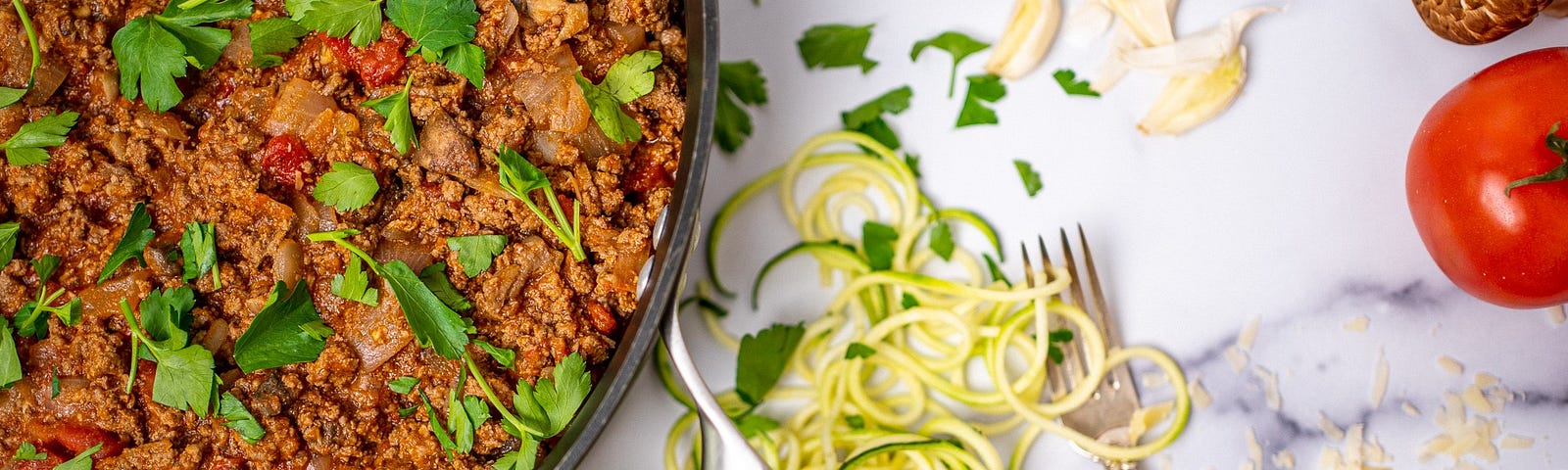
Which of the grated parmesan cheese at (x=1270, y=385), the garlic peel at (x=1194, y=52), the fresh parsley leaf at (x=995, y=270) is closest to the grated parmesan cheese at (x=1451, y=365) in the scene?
the grated parmesan cheese at (x=1270, y=385)

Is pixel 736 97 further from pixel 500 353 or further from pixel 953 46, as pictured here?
pixel 500 353

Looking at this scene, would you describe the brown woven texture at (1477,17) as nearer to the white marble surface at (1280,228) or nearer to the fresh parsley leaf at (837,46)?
the white marble surface at (1280,228)

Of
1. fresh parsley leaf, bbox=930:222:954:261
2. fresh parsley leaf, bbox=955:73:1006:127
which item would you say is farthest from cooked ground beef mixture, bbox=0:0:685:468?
fresh parsley leaf, bbox=955:73:1006:127

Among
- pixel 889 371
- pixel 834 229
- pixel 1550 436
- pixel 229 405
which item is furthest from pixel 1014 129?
pixel 229 405

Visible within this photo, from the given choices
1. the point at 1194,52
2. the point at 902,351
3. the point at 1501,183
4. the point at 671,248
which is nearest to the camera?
the point at 671,248

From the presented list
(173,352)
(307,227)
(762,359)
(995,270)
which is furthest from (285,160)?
(995,270)
